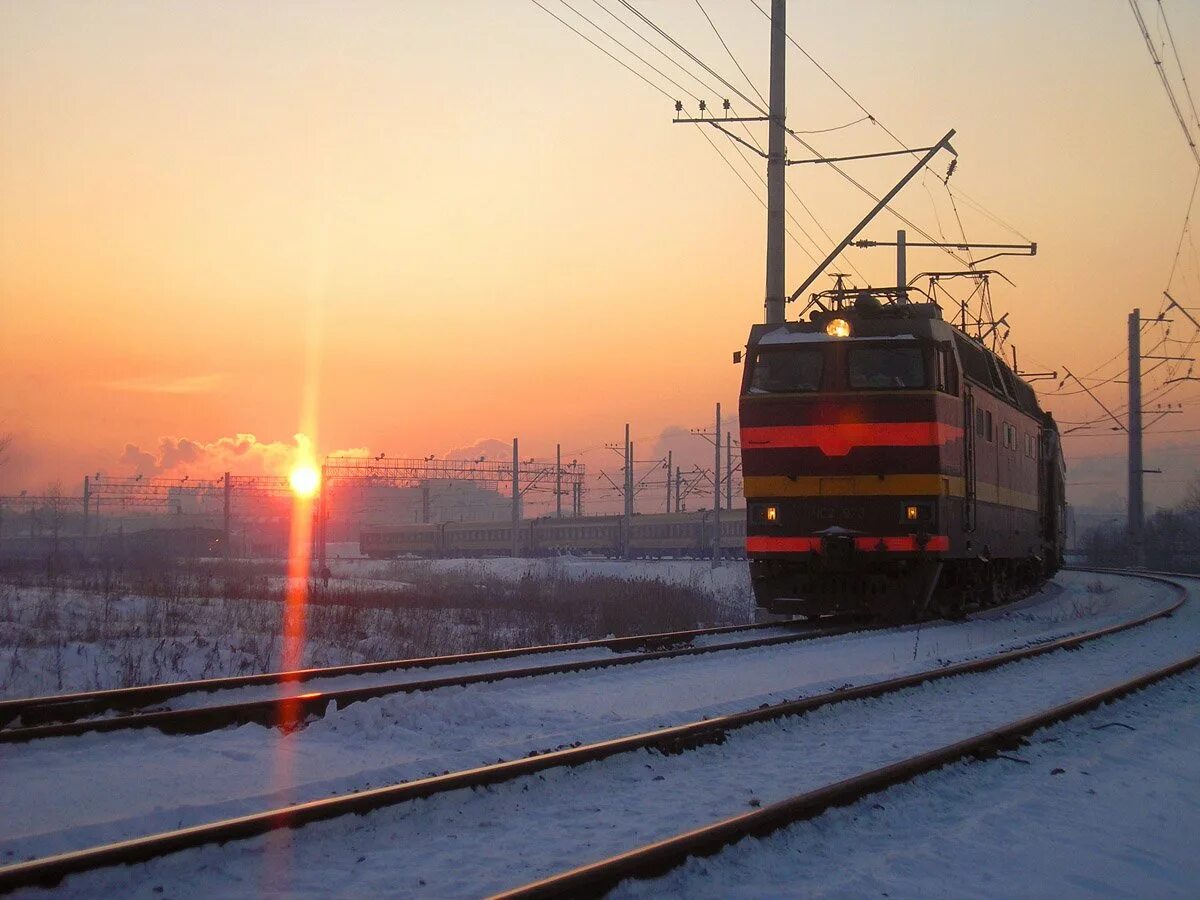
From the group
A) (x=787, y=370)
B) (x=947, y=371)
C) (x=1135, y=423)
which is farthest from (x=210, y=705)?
(x=1135, y=423)

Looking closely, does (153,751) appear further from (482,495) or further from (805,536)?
(482,495)

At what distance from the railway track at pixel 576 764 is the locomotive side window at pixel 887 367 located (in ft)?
21.2

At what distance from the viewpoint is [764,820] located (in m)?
5.63

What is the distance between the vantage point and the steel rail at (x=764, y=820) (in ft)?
15.2

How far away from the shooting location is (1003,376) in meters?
20.0

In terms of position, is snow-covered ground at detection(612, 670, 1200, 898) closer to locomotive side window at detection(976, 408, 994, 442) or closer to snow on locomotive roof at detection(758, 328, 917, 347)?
snow on locomotive roof at detection(758, 328, 917, 347)

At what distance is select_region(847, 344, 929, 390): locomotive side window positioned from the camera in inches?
602

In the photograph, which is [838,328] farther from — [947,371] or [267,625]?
[267,625]

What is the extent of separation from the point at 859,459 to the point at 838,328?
6.34 ft

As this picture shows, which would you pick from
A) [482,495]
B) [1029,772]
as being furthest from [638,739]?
[482,495]

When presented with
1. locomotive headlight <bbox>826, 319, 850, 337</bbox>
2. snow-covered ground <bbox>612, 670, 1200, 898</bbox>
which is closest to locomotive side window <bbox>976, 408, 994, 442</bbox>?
locomotive headlight <bbox>826, 319, 850, 337</bbox>

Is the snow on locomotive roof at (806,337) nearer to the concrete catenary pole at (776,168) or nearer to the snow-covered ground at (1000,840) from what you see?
the concrete catenary pole at (776,168)

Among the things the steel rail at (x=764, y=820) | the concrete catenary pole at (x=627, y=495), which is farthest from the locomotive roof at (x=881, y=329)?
the concrete catenary pole at (x=627, y=495)

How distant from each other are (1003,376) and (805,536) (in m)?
6.63
